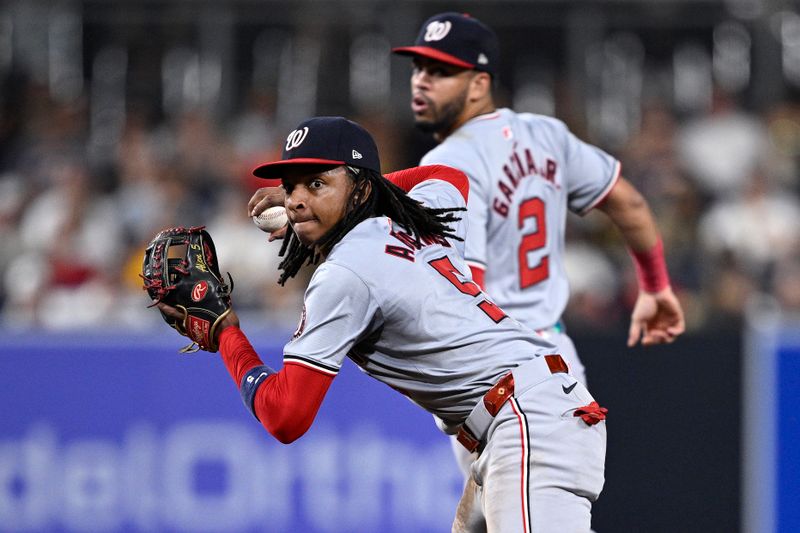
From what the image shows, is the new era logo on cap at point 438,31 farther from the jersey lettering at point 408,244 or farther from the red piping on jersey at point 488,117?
the jersey lettering at point 408,244

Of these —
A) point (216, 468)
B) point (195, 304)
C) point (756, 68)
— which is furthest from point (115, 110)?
point (195, 304)

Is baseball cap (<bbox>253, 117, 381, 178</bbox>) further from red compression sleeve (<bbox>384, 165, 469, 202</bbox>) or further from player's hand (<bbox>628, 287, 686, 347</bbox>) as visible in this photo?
player's hand (<bbox>628, 287, 686, 347</bbox>)

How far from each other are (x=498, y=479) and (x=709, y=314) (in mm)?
5002

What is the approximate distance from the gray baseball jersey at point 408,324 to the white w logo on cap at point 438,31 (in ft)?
4.76

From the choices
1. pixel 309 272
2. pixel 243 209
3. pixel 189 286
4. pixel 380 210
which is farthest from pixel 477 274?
pixel 243 209

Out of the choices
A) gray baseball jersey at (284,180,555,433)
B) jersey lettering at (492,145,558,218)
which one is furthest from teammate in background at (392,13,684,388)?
gray baseball jersey at (284,180,555,433)

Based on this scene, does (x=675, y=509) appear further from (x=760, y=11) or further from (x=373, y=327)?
(x=760, y=11)

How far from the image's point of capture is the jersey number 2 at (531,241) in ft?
16.3

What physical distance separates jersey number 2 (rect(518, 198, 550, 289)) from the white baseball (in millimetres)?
1203

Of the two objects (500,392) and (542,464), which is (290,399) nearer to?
(500,392)

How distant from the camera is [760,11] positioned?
34.8 feet

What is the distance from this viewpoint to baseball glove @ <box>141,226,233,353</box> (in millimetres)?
3838

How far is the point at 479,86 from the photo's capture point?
516 cm

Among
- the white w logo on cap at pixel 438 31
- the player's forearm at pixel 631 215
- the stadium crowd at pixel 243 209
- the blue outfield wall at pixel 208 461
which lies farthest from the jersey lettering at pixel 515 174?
the stadium crowd at pixel 243 209
